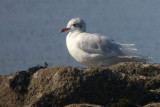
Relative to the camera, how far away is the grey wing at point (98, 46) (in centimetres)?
1042

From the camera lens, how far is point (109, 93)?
6.19 metres

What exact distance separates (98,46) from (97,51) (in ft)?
0.52

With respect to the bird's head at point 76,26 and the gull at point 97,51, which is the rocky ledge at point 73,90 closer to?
the gull at point 97,51

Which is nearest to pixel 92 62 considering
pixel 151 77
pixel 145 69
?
pixel 145 69

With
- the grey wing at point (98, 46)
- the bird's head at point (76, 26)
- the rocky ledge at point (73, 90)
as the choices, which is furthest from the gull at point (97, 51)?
the rocky ledge at point (73, 90)

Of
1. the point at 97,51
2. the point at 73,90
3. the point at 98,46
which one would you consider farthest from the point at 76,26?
the point at 73,90

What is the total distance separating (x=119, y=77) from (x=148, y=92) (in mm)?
541

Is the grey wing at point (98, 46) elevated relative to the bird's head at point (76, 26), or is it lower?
lower

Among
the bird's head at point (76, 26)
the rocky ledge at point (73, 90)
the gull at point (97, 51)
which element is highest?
the bird's head at point (76, 26)

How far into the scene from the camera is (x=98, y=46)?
414 inches

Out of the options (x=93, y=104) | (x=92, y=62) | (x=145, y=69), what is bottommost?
(x=93, y=104)

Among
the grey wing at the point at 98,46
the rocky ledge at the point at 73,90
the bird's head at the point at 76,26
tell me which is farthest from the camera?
the bird's head at the point at 76,26

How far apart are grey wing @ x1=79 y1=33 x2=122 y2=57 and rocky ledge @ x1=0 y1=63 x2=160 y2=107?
3.82 m

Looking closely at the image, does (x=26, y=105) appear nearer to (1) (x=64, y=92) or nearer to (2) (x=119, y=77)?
(1) (x=64, y=92)
